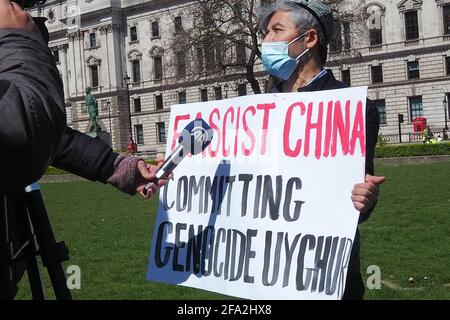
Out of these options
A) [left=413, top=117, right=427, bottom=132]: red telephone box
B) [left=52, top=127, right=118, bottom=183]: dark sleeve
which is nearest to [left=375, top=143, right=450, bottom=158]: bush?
[left=413, top=117, right=427, bottom=132]: red telephone box

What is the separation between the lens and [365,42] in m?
45.4

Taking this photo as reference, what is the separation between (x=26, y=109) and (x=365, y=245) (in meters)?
6.22

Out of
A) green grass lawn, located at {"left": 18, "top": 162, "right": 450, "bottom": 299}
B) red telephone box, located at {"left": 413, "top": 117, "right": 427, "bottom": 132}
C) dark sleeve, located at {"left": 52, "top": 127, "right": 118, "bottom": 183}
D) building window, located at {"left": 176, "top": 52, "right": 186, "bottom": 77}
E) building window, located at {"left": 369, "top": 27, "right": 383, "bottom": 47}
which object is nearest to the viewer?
dark sleeve, located at {"left": 52, "top": 127, "right": 118, "bottom": 183}

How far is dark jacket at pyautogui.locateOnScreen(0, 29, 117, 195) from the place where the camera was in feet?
3.30

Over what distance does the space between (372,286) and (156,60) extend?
54.2 metres

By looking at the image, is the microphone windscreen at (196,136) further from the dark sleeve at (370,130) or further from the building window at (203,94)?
the building window at (203,94)

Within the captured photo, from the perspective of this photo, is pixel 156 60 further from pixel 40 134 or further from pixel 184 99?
pixel 40 134

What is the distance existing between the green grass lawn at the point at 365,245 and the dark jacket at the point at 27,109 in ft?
10.8

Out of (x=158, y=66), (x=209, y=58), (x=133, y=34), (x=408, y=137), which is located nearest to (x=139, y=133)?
(x=158, y=66)

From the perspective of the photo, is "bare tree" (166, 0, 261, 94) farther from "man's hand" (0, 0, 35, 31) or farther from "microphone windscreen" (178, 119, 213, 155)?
"man's hand" (0, 0, 35, 31)

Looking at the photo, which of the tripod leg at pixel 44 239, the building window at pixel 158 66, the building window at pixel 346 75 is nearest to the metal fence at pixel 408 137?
the building window at pixel 346 75

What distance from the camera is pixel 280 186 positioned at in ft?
7.18

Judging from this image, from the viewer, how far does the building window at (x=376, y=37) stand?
149ft

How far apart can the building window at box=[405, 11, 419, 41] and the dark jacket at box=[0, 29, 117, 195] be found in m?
45.6
